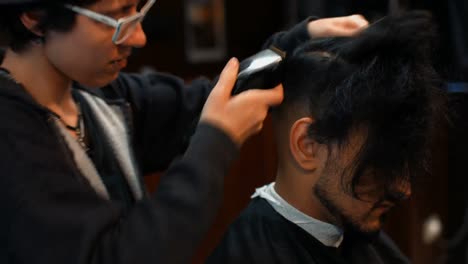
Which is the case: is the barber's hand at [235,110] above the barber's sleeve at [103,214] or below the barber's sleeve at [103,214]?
above

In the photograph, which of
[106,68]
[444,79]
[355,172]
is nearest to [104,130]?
[106,68]

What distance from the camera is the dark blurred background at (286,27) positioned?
157 centimetres

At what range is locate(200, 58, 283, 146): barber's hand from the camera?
38.0 inches

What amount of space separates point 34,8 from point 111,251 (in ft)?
1.49

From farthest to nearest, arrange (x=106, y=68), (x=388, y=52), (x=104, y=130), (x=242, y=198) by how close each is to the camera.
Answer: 1. (x=242, y=198)
2. (x=104, y=130)
3. (x=106, y=68)
4. (x=388, y=52)

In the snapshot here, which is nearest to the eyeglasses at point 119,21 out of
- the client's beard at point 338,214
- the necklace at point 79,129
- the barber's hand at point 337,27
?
the necklace at point 79,129

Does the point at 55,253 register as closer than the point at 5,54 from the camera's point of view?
Yes

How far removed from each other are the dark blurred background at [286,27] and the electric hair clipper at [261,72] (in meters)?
0.32

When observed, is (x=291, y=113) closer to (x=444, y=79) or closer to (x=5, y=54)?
(x=444, y=79)

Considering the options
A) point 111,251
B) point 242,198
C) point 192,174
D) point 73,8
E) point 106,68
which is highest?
point 73,8

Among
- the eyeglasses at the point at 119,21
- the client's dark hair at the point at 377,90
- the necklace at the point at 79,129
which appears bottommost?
the necklace at the point at 79,129

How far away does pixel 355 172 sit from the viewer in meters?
1.09

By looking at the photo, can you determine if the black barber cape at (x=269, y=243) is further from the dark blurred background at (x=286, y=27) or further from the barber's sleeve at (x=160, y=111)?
the barber's sleeve at (x=160, y=111)

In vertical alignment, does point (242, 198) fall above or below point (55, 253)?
below
